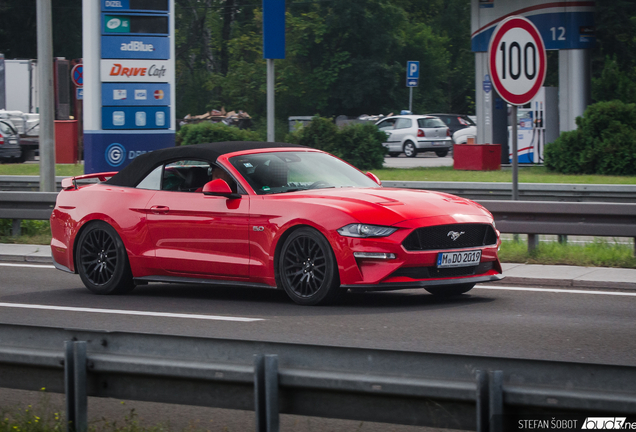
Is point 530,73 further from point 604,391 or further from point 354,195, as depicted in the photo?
point 604,391

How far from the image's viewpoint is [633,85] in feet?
93.1

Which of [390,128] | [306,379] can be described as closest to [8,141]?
[390,128]

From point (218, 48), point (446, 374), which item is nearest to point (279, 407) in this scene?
point (446, 374)

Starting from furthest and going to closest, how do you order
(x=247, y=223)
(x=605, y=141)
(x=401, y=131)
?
1. (x=401, y=131)
2. (x=605, y=141)
3. (x=247, y=223)

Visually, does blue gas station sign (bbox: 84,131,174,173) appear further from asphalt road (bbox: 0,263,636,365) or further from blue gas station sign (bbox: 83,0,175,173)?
asphalt road (bbox: 0,263,636,365)

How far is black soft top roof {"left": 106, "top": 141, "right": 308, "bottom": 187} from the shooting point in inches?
360

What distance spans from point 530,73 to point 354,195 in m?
3.14

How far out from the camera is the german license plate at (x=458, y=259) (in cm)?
803

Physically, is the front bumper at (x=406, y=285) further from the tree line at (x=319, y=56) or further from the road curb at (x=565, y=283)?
the tree line at (x=319, y=56)

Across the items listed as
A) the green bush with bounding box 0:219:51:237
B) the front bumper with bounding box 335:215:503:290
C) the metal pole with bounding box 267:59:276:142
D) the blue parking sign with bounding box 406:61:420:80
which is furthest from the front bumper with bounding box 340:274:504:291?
the blue parking sign with bounding box 406:61:420:80

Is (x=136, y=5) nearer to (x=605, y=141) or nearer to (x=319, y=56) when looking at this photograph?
(x=605, y=141)

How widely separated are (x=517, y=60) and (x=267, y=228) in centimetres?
378

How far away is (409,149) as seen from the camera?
39.6 metres

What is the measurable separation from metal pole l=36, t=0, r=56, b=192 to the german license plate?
9.02 metres
